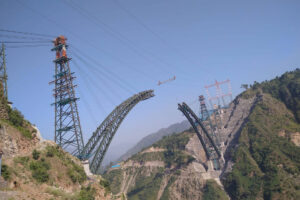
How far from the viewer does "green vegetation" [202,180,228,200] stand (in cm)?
6076

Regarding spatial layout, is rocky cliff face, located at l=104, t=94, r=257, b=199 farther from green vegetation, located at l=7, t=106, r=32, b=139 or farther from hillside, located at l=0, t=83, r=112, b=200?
green vegetation, located at l=7, t=106, r=32, b=139

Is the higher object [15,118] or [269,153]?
[15,118]

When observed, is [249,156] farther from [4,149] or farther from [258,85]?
[4,149]

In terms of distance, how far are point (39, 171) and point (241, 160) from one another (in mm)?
58722

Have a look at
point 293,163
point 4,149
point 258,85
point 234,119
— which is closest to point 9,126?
point 4,149

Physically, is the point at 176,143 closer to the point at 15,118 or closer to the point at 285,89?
the point at 285,89

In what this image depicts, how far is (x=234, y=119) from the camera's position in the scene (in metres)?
85.4

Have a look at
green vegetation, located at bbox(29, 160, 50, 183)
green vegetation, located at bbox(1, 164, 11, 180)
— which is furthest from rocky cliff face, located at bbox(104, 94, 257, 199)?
green vegetation, located at bbox(1, 164, 11, 180)

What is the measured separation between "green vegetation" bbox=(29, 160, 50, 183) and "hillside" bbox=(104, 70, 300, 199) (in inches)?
1923

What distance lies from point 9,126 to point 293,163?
61.3 meters

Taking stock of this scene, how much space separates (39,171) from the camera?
63.3ft

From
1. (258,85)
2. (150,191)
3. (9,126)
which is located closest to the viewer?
(9,126)

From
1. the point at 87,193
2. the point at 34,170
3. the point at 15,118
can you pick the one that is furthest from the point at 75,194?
→ the point at 15,118

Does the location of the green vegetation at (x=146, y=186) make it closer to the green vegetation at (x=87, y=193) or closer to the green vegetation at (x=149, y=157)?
the green vegetation at (x=149, y=157)
